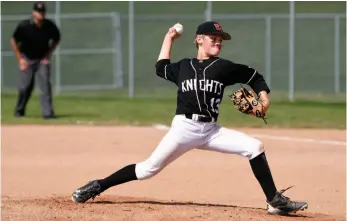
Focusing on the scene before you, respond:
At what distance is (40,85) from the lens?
16125 mm

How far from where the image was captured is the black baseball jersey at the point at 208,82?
7379 millimetres

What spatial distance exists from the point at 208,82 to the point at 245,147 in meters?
0.63

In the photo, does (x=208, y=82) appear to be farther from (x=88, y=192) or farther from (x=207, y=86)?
(x=88, y=192)

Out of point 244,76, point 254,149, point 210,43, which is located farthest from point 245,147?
point 210,43

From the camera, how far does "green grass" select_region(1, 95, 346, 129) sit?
623 inches

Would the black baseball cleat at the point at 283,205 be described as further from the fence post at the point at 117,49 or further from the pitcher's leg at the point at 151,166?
the fence post at the point at 117,49

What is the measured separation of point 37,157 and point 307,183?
371cm

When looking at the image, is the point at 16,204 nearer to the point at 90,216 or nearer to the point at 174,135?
the point at 90,216

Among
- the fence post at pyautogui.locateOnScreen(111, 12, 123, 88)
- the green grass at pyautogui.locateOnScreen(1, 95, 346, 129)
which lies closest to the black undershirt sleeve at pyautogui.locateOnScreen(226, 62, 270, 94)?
the green grass at pyautogui.locateOnScreen(1, 95, 346, 129)

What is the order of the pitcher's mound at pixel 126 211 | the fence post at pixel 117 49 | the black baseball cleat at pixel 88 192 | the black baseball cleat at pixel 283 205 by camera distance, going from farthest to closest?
1. the fence post at pixel 117 49
2. the black baseball cleat at pixel 88 192
3. the black baseball cleat at pixel 283 205
4. the pitcher's mound at pixel 126 211

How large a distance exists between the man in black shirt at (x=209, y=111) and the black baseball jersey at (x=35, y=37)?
28.7ft

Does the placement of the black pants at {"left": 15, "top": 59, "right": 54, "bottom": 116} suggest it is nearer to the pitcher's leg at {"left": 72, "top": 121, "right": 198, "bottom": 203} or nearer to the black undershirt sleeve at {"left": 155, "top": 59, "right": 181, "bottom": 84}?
the pitcher's leg at {"left": 72, "top": 121, "right": 198, "bottom": 203}

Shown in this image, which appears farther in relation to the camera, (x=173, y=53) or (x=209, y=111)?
(x=173, y=53)

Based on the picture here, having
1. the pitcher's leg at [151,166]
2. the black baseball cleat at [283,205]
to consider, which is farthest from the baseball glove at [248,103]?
the black baseball cleat at [283,205]
